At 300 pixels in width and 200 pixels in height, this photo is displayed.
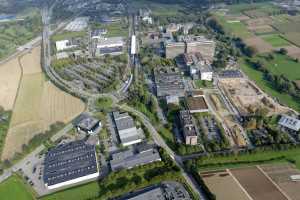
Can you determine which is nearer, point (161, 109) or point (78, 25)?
point (161, 109)

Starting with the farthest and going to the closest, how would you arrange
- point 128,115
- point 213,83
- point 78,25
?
point 78,25 < point 213,83 < point 128,115

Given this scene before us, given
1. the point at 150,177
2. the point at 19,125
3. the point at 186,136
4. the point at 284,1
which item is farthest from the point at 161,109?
the point at 284,1

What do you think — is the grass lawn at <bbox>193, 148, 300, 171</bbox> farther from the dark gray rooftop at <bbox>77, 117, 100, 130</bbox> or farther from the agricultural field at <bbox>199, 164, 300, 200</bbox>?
the dark gray rooftop at <bbox>77, 117, 100, 130</bbox>

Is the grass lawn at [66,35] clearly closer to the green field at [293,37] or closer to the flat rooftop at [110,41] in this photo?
the flat rooftop at [110,41]

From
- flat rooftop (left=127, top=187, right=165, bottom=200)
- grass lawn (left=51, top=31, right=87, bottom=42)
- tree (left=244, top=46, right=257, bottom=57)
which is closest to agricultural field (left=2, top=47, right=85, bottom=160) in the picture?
flat rooftop (left=127, top=187, right=165, bottom=200)

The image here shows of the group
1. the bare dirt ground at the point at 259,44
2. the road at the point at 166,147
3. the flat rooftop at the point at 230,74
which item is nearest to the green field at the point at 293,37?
the bare dirt ground at the point at 259,44

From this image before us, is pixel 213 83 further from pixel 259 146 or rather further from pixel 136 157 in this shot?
pixel 136 157
